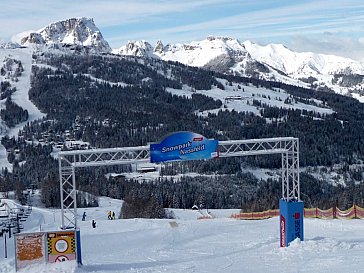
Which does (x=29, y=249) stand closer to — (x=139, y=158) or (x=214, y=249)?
(x=139, y=158)

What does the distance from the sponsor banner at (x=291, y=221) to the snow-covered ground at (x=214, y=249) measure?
48 centimetres

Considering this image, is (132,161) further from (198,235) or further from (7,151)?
(7,151)

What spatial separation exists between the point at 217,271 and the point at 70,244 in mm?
7707

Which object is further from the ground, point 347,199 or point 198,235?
point 198,235

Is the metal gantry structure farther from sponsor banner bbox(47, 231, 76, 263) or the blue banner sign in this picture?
sponsor banner bbox(47, 231, 76, 263)

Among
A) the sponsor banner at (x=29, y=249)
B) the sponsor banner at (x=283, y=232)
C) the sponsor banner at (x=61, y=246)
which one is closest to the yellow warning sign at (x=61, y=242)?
the sponsor banner at (x=61, y=246)

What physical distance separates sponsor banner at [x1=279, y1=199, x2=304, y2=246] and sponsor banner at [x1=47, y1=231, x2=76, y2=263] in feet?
37.3

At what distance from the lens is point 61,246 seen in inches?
1003

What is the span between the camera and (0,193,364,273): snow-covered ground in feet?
79.5

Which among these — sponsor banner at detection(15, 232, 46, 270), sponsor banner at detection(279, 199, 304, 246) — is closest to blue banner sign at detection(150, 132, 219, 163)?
sponsor banner at detection(279, 199, 304, 246)

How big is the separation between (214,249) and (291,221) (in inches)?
187

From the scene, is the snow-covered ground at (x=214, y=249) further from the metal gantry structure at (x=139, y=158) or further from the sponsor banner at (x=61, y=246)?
the metal gantry structure at (x=139, y=158)

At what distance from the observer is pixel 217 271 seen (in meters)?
23.6

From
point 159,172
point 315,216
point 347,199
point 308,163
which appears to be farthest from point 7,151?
point 315,216
